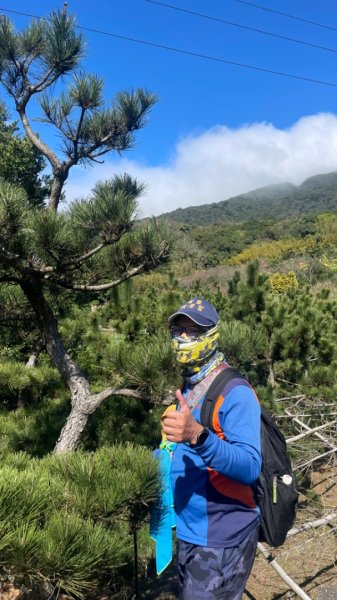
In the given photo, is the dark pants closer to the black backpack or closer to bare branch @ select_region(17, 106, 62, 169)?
the black backpack

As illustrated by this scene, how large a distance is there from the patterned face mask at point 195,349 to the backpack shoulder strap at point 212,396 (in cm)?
8

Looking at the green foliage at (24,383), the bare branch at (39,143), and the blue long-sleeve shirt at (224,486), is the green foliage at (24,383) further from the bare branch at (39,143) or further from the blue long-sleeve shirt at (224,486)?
the blue long-sleeve shirt at (224,486)

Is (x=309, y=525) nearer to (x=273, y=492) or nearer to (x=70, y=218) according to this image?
(x=273, y=492)

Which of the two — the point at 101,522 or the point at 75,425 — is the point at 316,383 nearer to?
the point at 75,425

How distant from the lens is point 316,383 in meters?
3.83

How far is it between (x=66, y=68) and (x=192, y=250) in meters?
25.6

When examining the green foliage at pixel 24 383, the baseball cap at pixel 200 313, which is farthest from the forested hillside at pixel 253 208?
the baseball cap at pixel 200 313

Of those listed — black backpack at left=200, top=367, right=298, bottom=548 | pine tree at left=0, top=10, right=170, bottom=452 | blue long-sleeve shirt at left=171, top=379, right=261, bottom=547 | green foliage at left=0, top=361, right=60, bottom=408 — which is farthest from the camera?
green foliage at left=0, top=361, right=60, bottom=408

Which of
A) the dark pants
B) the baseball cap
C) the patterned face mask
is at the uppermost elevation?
the baseball cap

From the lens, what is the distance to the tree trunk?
7.06 ft

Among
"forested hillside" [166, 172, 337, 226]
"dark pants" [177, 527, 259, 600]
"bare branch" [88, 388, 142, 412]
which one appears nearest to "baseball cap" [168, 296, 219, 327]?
"dark pants" [177, 527, 259, 600]

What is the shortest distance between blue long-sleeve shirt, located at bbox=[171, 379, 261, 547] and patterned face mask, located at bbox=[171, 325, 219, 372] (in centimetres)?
12

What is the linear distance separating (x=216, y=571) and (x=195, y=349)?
614mm

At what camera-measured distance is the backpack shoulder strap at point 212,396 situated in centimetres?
115
